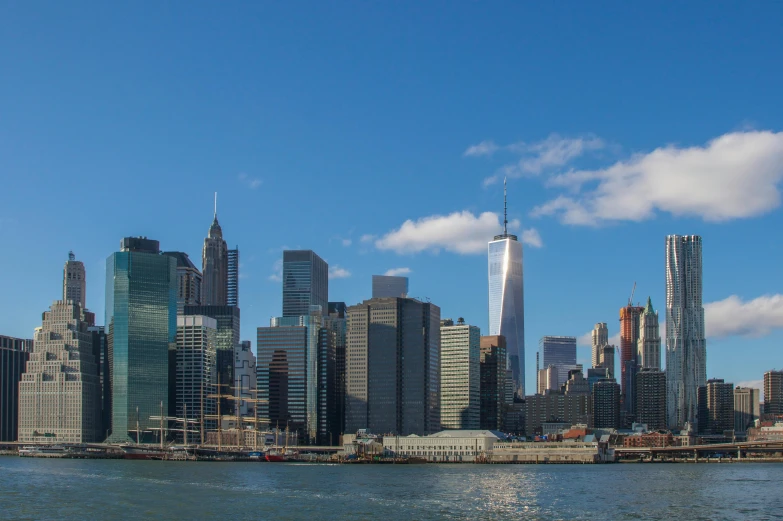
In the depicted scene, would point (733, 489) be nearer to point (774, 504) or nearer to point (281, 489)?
point (774, 504)

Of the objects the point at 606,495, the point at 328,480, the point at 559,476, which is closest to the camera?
the point at 606,495

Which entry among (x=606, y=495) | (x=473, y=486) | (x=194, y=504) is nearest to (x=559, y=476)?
(x=473, y=486)

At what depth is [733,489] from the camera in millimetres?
139625

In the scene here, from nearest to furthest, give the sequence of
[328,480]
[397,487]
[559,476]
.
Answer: [397,487] < [328,480] < [559,476]

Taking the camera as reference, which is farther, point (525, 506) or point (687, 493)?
point (687, 493)

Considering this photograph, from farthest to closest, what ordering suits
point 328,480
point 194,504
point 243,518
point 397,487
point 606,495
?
point 328,480
point 397,487
point 606,495
point 194,504
point 243,518

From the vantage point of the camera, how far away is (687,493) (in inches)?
5138

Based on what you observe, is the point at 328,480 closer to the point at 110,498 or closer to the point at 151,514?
the point at 110,498

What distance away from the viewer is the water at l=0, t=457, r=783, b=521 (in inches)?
3932

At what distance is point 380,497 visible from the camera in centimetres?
11888

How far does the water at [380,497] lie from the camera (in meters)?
99.9

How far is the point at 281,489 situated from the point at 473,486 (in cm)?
2679

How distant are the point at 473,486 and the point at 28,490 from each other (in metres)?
56.9

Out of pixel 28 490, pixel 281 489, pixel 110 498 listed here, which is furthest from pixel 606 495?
pixel 28 490
